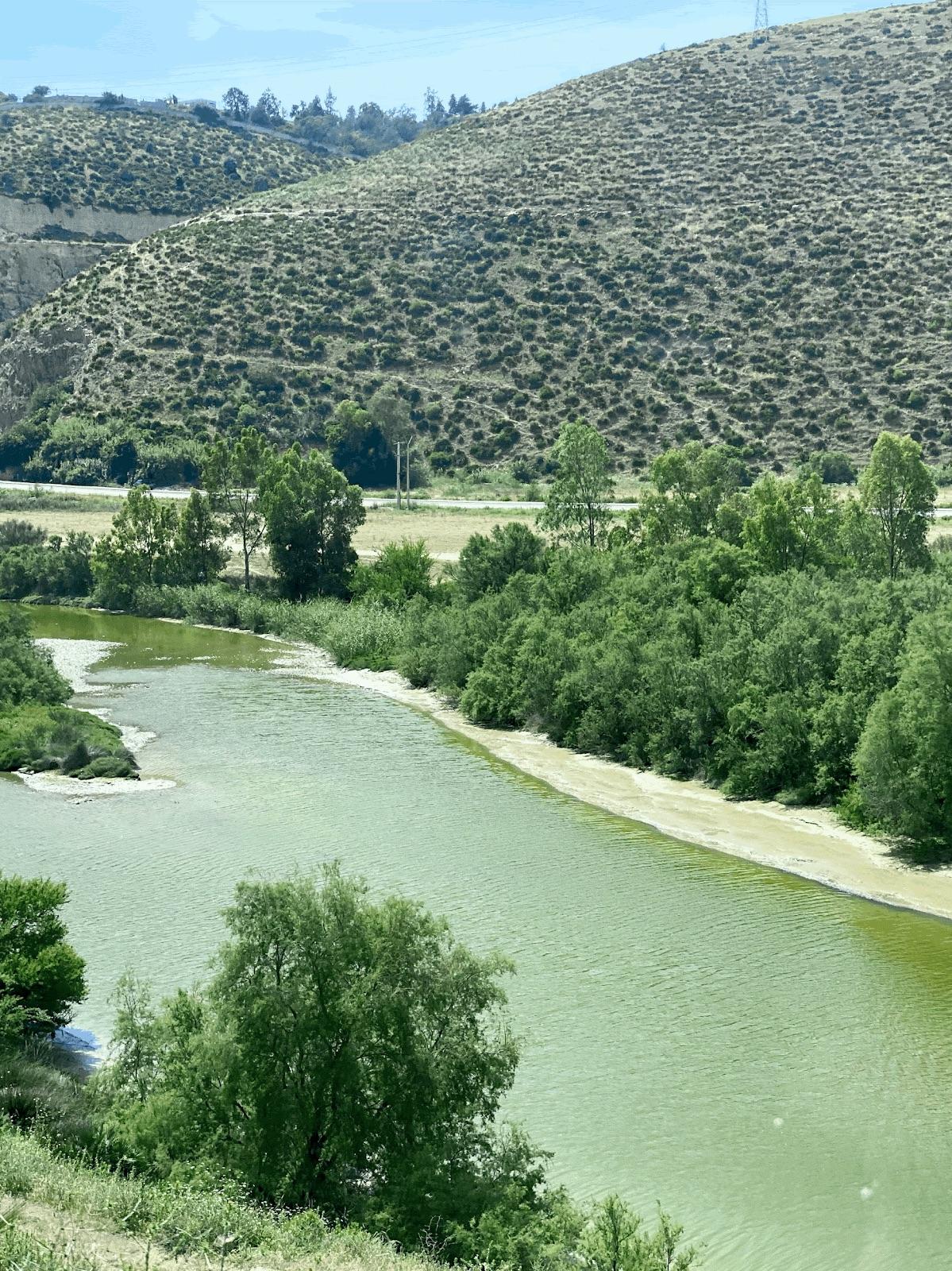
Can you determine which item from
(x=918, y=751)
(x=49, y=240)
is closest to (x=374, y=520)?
(x=918, y=751)

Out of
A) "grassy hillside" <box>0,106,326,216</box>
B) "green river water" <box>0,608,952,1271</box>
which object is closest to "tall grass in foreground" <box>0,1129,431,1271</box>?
"green river water" <box>0,608,952,1271</box>

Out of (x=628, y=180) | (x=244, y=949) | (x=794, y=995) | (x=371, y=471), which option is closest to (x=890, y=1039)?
(x=794, y=995)

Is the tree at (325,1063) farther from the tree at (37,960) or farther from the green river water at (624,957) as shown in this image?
the tree at (37,960)

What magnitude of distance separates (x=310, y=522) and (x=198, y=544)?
7.52 metres

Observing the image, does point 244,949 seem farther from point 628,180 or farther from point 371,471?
point 628,180

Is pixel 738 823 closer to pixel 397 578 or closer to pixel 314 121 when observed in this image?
pixel 397 578

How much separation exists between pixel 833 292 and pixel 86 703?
58.8 meters

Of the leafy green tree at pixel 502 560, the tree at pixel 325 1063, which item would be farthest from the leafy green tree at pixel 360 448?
the tree at pixel 325 1063

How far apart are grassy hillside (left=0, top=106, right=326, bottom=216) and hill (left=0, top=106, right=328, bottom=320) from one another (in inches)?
5.5

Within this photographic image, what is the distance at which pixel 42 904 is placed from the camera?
1933cm

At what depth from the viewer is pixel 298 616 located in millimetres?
58750

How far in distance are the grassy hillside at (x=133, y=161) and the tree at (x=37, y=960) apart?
122 meters

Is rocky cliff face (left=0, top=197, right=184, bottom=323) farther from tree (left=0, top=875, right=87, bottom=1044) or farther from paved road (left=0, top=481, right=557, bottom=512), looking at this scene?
tree (left=0, top=875, right=87, bottom=1044)

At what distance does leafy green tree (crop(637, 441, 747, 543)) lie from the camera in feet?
155
